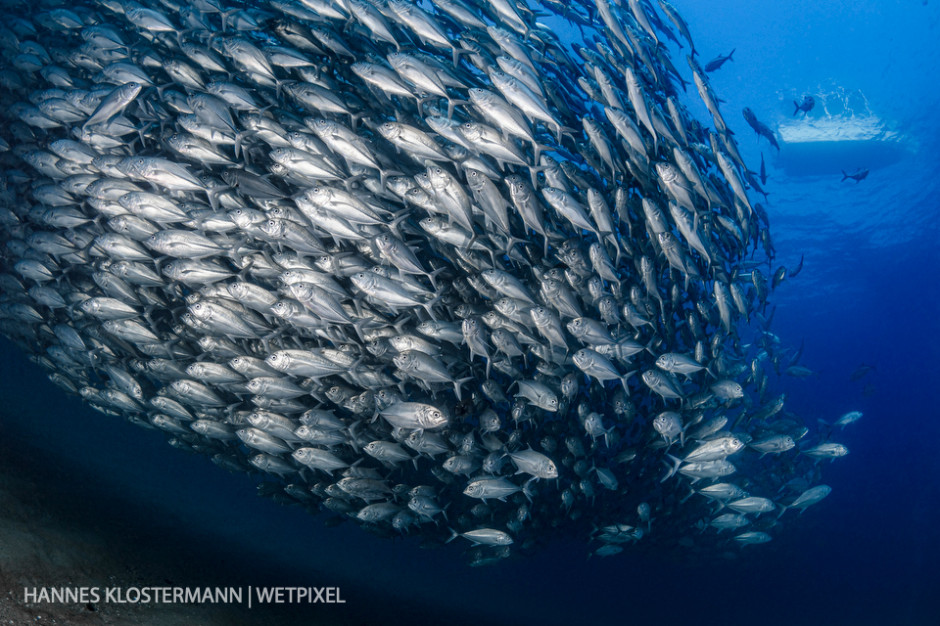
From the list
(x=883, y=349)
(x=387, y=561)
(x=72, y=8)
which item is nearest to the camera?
(x=72, y=8)

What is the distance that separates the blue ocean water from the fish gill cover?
5.00 metres

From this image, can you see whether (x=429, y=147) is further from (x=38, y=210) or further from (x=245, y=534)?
(x=245, y=534)

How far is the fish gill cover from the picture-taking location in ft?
14.6

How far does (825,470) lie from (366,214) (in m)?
37.4

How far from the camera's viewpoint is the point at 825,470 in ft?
98.8

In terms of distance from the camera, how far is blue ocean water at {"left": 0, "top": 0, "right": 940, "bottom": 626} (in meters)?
12.4

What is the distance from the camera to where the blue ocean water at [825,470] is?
12.4 meters

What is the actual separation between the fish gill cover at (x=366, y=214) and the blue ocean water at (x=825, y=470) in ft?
16.4

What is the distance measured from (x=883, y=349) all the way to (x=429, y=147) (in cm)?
4330

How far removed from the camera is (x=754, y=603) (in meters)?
20.4

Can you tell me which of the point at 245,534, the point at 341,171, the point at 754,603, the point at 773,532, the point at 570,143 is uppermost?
the point at 570,143

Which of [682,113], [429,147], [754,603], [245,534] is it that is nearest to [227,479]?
[245,534]

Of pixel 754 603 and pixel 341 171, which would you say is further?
pixel 754 603

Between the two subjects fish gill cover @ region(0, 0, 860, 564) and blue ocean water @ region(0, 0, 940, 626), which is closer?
fish gill cover @ region(0, 0, 860, 564)
